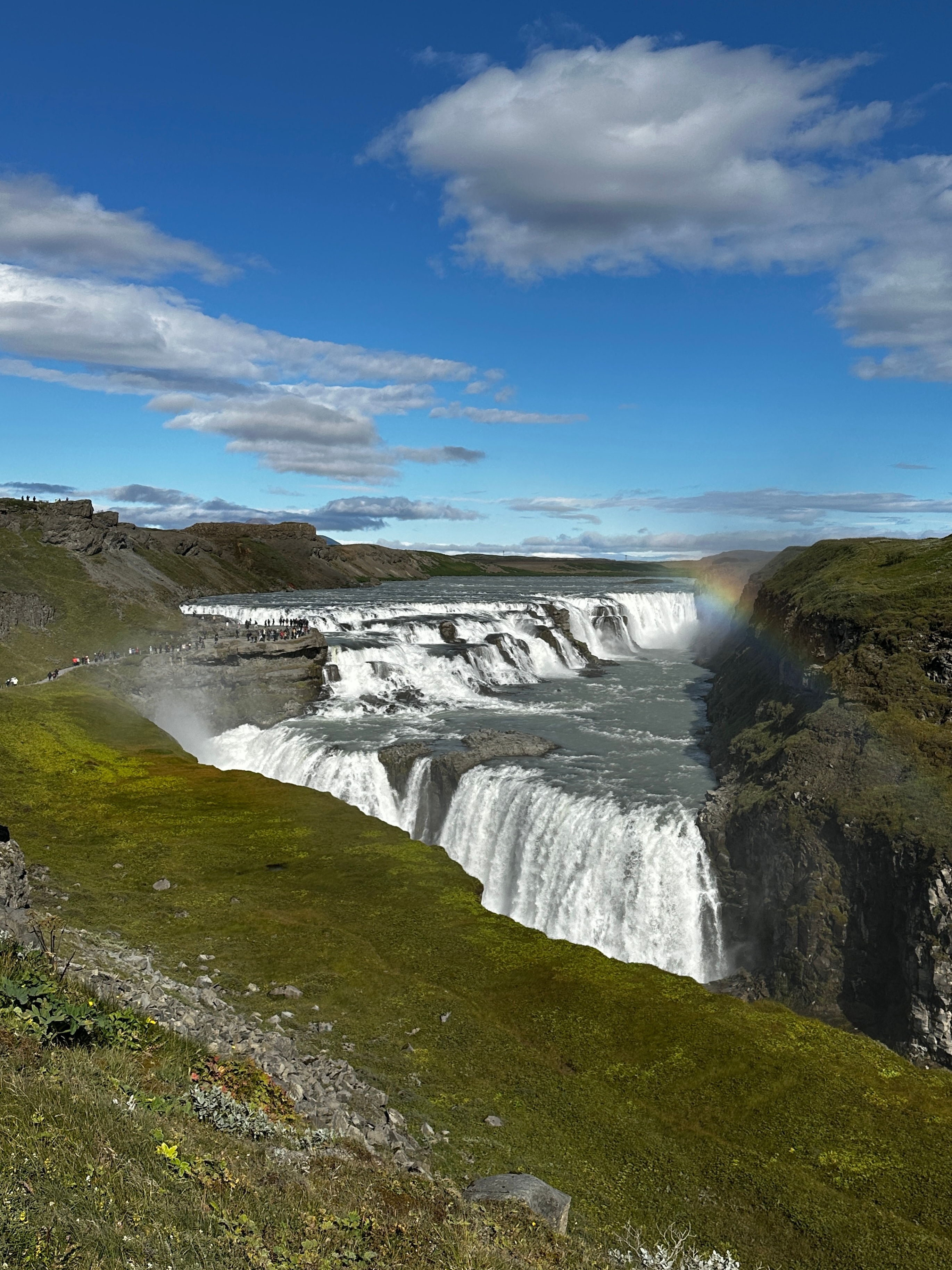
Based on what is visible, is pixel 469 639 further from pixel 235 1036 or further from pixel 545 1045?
pixel 235 1036

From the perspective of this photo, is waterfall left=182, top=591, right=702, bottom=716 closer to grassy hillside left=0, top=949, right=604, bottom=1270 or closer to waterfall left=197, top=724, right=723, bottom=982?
waterfall left=197, top=724, right=723, bottom=982

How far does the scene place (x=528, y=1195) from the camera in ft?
39.3

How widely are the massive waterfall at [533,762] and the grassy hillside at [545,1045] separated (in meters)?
5.10

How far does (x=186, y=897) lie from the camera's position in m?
26.8

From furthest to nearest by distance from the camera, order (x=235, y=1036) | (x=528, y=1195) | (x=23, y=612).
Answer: (x=23, y=612) → (x=235, y=1036) → (x=528, y=1195)

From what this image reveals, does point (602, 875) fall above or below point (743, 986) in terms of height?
above

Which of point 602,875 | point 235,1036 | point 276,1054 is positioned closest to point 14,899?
point 235,1036

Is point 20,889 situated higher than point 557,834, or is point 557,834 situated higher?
point 20,889

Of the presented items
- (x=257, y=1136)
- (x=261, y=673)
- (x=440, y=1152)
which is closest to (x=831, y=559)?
(x=261, y=673)

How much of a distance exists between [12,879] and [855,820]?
27.5m

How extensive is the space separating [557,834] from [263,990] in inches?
647

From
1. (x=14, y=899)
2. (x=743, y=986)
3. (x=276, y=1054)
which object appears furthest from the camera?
(x=743, y=986)

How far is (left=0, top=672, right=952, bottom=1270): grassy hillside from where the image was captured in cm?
1436

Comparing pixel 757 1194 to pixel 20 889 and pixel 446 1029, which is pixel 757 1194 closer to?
pixel 446 1029
